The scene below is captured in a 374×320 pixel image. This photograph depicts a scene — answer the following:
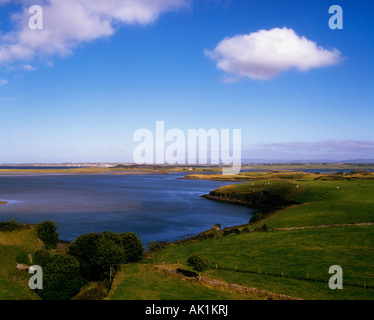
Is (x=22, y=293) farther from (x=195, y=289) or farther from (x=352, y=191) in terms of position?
(x=352, y=191)

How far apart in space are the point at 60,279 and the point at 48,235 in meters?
22.2

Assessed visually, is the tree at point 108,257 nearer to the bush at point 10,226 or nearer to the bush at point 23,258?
the bush at point 23,258

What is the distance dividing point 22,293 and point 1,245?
20087 millimetres

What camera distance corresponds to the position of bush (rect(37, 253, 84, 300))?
2903 centimetres

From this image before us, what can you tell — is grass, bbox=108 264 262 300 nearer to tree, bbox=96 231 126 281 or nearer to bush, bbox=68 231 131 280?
tree, bbox=96 231 126 281

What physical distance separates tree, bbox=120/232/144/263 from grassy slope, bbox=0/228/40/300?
41.4ft

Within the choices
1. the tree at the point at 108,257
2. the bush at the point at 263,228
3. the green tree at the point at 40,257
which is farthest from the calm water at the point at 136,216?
the tree at the point at 108,257

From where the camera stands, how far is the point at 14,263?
3825 centimetres

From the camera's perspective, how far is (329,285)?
28.6 meters

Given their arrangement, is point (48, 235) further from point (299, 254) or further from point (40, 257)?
point (299, 254)

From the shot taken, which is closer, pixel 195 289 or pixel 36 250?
pixel 195 289
